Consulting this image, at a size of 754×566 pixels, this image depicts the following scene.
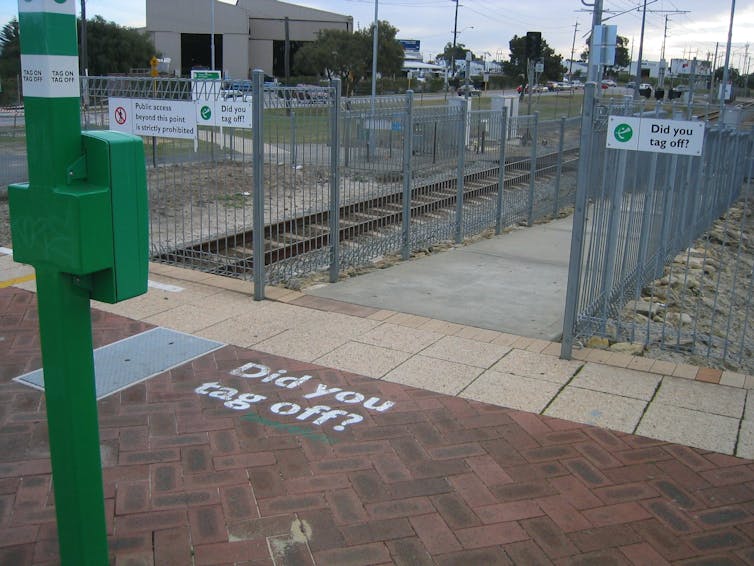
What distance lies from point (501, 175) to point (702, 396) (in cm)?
726

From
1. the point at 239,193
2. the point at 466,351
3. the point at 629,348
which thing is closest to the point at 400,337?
the point at 466,351

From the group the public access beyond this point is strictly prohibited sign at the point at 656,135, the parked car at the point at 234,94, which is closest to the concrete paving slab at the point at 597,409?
the public access beyond this point is strictly prohibited sign at the point at 656,135

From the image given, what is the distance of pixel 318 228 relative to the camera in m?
8.36

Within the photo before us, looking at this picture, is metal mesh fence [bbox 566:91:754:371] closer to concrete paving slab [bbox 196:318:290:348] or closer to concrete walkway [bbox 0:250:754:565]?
concrete walkway [bbox 0:250:754:565]

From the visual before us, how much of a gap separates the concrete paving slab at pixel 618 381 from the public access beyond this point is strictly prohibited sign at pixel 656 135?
162 centimetres

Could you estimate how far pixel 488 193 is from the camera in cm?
1255

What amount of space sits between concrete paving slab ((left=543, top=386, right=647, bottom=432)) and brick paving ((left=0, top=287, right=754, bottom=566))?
0.40ft

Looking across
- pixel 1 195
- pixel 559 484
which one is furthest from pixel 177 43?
pixel 559 484

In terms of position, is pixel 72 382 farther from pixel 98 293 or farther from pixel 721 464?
pixel 721 464

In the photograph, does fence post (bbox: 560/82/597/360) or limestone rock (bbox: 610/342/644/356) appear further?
limestone rock (bbox: 610/342/644/356)

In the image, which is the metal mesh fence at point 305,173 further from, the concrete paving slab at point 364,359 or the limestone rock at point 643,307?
Result: the limestone rock at point 643,307

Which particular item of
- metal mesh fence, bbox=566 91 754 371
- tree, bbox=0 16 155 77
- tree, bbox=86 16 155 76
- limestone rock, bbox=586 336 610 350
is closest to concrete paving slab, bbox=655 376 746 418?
metal mesh fence, bbox=566 91 754 371

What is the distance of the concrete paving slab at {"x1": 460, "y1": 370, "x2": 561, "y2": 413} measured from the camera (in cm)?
496

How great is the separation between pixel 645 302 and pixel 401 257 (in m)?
3.17
